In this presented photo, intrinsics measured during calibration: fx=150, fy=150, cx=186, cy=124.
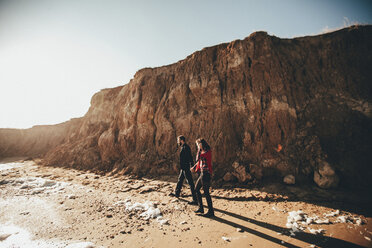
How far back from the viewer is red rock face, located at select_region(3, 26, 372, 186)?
6324 millimetres

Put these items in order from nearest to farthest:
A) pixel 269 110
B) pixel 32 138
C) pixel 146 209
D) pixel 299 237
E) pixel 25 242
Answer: pixel 299 237, pixel 25 242, pixel 146 209, pixel 269 110, pixel 32 138

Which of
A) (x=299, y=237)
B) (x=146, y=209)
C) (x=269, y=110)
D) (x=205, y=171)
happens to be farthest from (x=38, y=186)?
(x=269, y=110)

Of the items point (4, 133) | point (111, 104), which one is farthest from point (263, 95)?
point (4, 133)

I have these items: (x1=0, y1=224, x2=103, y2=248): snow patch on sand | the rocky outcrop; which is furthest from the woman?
the rocky outcrop

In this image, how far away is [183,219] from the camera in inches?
165

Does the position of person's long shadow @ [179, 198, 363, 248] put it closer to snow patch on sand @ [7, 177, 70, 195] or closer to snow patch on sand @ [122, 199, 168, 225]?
snow patch on sand @ [122, 199, 168, 225]

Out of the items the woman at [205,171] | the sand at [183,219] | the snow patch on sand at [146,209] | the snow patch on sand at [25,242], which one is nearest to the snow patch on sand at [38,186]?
the sand at [183,219]

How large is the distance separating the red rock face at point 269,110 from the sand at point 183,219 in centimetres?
155

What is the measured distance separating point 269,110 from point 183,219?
6463 millimetres

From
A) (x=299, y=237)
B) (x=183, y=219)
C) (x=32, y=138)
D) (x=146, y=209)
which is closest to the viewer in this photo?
(x=299, y=237)

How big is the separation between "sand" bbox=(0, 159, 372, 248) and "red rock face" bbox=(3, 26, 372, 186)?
61.0 inches

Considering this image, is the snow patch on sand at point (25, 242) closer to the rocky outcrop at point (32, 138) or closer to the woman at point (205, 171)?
the woman at point (205, 171)

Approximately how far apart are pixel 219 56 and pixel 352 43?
6.52m

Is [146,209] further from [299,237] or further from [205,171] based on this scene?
[299,237]
